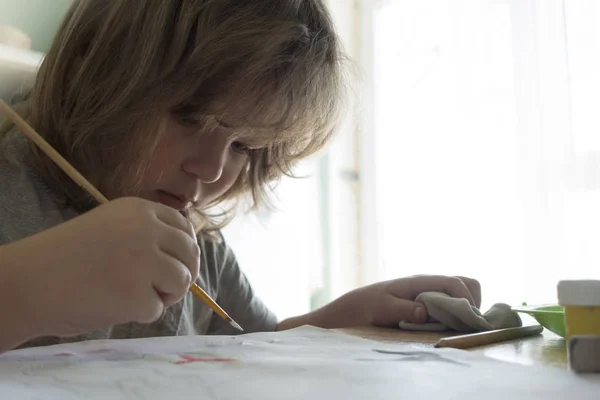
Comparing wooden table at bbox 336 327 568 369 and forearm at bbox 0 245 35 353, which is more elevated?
forearm at bbox 0 245 35 353

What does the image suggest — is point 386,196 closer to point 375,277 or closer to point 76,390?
point 375,277

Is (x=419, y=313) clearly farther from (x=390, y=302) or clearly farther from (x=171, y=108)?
(x=171, y=108)

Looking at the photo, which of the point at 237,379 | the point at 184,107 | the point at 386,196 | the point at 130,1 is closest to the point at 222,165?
the point at 184,107

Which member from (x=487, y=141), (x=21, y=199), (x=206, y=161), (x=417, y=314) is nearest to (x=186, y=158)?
(x=206, y=161)

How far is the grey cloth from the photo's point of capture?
21.1 inches

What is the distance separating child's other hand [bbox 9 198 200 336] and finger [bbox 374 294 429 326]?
0.98ft

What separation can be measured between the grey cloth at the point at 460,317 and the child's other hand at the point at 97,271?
277 mm

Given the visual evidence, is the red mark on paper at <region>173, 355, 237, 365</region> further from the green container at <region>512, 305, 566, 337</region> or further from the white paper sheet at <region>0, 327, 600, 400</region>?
the green container at <region>512, 305, 566, 337</region>

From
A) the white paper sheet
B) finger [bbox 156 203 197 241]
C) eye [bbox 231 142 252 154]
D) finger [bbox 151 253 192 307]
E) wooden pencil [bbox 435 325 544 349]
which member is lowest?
the white paper sheet

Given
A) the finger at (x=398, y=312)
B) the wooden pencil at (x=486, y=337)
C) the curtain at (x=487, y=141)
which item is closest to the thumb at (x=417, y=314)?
the finger at (x=398, y=312)

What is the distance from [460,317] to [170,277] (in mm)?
288

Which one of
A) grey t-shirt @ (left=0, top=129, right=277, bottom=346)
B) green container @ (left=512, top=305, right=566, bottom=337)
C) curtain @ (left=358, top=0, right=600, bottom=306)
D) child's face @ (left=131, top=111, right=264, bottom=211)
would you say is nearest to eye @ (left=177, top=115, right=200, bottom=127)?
child's face @ (left=131, top=111, right=264, bottom=211)

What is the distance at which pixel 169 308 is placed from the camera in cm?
A: 73

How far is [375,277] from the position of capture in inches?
76.5
